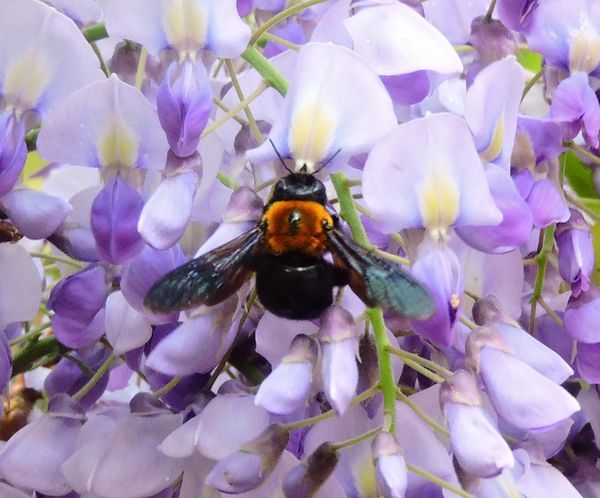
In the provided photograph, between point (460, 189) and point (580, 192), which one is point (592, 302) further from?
point (580, 192)

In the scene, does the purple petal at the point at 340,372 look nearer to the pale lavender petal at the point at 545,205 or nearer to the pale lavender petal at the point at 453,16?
the pale lavender petal at the point at 545,205

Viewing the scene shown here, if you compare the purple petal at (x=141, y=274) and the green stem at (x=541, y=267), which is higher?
the purple petal at (x=141, y=274)

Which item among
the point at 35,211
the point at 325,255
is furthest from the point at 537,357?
the point at 35,211

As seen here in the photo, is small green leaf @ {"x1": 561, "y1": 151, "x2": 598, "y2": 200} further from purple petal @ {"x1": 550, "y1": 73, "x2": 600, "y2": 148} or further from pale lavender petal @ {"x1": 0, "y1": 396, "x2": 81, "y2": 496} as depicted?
pale lavender petal @ {"x1": 0, "y1": 396, "x2": 81, "y2": 496}

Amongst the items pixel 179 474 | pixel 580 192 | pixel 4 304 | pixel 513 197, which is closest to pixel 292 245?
pixel 513 197

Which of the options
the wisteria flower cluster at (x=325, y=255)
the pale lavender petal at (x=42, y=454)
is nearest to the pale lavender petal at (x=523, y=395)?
the wisteria flower cluster at (x=325, y=255)

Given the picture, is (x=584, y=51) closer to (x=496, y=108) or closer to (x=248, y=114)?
(x=496, y=108)
